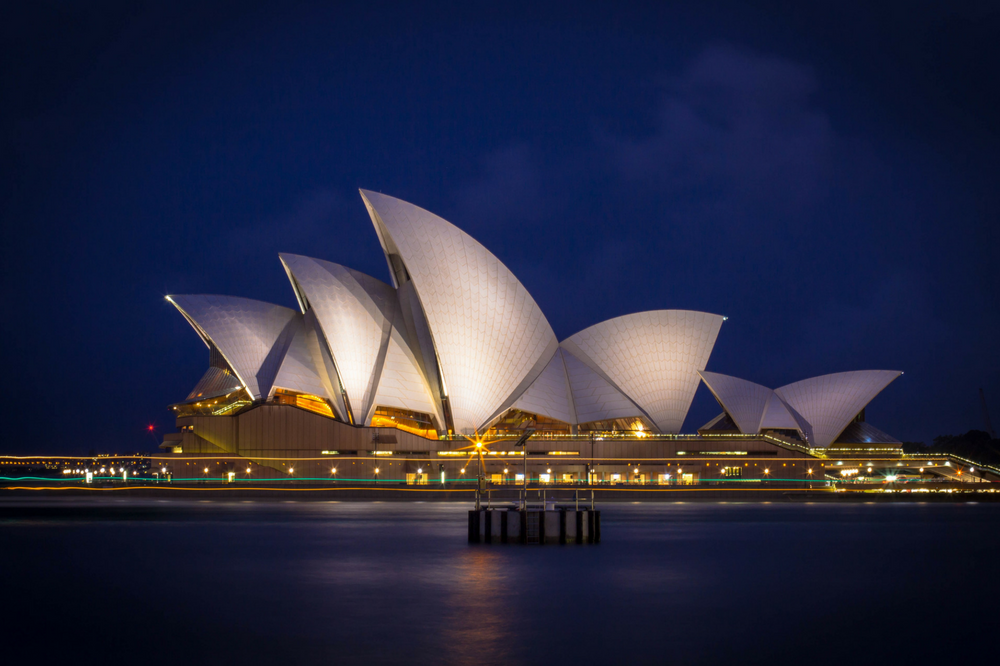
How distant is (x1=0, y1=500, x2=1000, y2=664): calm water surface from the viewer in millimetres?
11445

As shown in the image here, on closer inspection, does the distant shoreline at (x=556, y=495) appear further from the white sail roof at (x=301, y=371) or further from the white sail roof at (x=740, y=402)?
the white sail roof at (x=740, y=402)

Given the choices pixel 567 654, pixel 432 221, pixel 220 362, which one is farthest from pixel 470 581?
pixel 220 362

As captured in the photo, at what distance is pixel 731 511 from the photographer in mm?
40875

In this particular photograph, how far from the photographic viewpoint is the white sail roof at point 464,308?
169 feet

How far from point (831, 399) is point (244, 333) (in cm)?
4476

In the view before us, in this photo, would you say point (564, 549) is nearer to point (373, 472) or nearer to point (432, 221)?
point (432, 221)

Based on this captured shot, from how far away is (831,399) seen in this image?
2623 inches

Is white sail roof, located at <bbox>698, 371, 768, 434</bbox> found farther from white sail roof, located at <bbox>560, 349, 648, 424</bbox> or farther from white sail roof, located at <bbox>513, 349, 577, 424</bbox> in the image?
white sail roof, located at <bbox>513, 349, 577, 424</bbox>

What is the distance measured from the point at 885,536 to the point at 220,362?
46.8 meters

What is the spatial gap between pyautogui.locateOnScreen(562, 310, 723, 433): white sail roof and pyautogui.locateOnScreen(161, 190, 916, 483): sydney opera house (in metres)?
0.11

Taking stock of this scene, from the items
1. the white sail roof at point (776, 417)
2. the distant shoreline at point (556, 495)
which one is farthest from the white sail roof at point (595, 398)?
the white sail roof at point (776, 417)

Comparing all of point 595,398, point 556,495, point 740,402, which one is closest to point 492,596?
point 556,495

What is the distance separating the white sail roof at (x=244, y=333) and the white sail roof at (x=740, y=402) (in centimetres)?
3214

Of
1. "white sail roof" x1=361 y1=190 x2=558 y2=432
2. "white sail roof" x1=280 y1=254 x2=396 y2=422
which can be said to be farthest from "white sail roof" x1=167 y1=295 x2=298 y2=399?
"white sail roof" x1=361 y1=190 x2=558 y2=432
